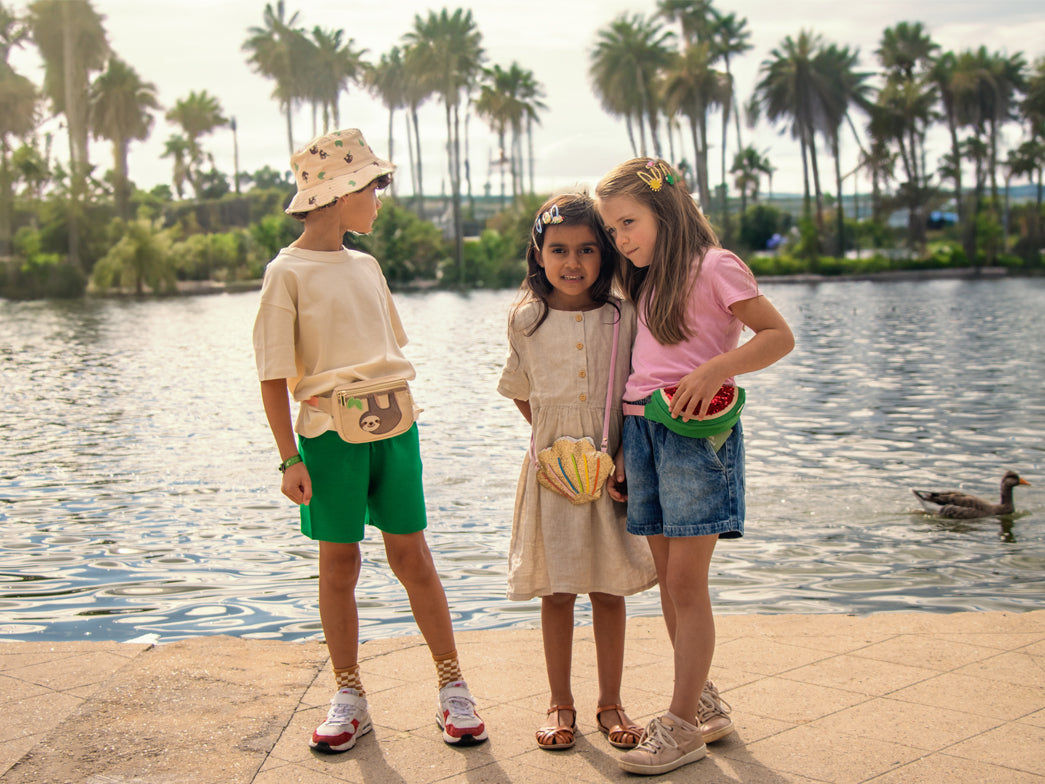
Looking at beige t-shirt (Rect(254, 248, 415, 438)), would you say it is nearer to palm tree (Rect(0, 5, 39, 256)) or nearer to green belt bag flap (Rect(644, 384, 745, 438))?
green belt bag flap (Rect(644, 384, 745, 438))

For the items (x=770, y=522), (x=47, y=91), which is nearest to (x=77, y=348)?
(x=770, y=522)

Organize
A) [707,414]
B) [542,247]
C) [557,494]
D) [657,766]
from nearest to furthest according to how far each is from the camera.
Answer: [657,766] → [707,414] → [557,494] → [542,247]

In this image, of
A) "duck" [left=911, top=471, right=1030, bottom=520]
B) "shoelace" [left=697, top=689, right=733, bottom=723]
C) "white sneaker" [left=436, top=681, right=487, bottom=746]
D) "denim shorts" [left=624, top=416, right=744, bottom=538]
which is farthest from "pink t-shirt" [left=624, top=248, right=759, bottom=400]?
"duck" [left=911, top=471, right=1030, bottom=520]

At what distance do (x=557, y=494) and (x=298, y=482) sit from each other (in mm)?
729

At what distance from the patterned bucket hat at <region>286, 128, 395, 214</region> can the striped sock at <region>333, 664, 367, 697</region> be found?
4.41 ft

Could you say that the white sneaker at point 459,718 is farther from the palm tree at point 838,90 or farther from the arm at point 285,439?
the palm tree at point 838,90

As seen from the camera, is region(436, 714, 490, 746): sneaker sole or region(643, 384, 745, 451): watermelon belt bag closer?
region(643, 384, 745, 451): watermelon belt bag

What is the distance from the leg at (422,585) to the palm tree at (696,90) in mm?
65571

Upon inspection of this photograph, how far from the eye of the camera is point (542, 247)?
126 inches

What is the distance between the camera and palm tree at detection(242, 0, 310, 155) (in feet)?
253

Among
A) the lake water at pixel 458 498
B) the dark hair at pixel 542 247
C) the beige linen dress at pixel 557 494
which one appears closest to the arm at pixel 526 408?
the beige linen dress at pixel 557 494

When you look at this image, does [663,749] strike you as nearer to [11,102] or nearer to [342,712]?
[342,712]

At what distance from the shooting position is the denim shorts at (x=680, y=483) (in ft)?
9.46

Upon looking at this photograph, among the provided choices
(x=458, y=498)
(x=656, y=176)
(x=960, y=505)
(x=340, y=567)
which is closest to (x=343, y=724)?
(x=340, y=567)
